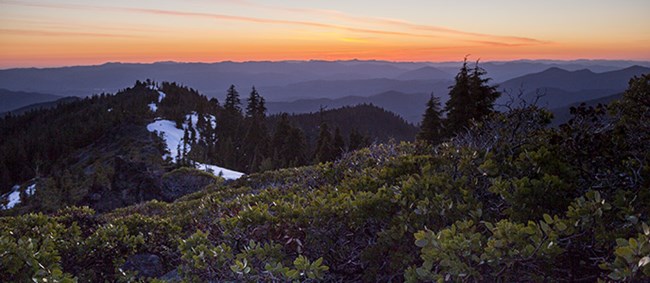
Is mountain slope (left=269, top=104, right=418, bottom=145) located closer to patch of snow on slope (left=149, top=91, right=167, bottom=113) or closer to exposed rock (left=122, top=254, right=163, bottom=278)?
patch of snow on slope (left=149, top=91, right=167, bottom=113)

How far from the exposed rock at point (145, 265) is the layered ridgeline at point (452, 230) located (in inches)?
0.6

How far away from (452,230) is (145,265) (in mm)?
5144

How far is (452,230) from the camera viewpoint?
9.14ft

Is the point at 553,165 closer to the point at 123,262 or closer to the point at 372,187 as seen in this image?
the point at 372,187

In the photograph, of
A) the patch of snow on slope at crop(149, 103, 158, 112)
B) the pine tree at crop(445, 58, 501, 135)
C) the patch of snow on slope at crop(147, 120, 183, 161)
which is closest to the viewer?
the pine tree at crop(445, 58, 501, 135)

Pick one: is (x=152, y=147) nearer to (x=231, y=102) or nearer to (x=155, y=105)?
(x=231, y=102)

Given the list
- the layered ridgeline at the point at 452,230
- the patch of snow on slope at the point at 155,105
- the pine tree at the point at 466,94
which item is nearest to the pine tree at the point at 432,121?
the pine tree at the point at 466,94

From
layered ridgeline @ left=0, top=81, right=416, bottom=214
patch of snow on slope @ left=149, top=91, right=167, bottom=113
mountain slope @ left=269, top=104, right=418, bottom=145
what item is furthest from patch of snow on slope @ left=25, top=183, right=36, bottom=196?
mountain slope @ left=269, top=104, right=418, bottom=145

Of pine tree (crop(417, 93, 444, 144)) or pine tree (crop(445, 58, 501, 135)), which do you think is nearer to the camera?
pine tree (crop(445, 58, 501, 135))

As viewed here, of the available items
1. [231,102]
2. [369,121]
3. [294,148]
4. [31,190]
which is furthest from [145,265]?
[369,121]

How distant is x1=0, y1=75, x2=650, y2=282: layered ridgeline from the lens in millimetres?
2721

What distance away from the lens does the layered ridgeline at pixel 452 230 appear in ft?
8.93

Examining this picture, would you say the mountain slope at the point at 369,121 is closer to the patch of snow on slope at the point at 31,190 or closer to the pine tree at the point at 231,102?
the pine tree at the point at 231,102

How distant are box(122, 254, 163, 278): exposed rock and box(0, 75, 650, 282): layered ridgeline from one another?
0.6 inches
